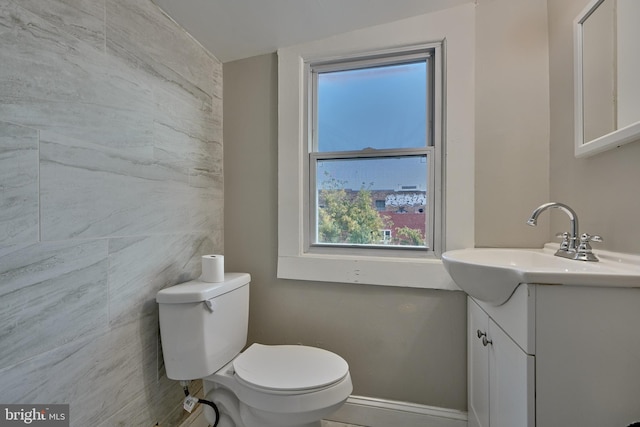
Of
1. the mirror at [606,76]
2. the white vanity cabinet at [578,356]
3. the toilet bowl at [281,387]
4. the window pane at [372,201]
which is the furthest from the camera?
the window pane at [372,201]

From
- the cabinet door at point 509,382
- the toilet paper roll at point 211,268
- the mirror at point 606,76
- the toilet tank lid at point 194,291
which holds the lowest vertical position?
the cabinet door at point 509,382

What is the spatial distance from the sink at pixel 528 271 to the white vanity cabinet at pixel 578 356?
3 cm

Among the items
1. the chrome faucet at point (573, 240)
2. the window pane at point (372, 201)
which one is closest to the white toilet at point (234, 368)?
the window pane at point (372, 201)

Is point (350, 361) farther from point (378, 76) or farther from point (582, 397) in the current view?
point (378, 76)

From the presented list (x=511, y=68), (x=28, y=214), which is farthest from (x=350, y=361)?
(x=511, y=68)

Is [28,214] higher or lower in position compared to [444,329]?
higher

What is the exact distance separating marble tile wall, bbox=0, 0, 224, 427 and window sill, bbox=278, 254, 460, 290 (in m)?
0.54

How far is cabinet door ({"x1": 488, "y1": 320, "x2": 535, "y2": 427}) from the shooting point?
76 cm

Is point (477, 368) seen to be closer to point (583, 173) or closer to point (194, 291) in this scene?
point (583, 173)

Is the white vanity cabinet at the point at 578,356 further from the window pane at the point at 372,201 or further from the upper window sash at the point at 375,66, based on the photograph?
the upper window sash at the point at 375,66

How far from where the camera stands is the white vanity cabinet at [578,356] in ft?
2.36

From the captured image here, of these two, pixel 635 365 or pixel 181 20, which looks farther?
pixel 181 20

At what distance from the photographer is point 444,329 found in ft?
4.60

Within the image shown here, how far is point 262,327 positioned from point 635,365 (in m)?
1.46
